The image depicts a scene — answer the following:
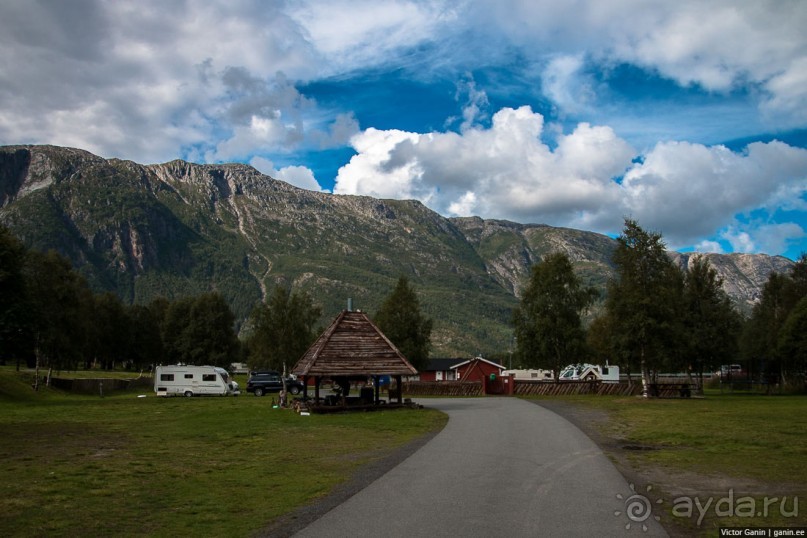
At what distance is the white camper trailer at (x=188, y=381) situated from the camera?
52.2 metres

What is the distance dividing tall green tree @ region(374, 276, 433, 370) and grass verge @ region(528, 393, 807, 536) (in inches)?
1423

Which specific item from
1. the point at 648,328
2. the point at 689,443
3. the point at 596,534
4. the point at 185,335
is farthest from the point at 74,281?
the point at 596,534

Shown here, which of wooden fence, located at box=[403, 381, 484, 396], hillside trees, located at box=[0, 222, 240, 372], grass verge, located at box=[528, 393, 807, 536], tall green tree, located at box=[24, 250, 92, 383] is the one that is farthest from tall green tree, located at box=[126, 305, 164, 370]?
grass verge, located at box=[528, 393, 807, 536]

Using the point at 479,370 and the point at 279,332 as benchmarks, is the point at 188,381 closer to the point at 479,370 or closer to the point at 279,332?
the point at 279,332

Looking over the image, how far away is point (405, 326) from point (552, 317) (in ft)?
49.5

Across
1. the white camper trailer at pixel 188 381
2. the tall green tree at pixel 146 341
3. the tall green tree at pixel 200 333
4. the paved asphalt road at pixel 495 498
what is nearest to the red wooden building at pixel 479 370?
the tall green tree at pixel 200 333

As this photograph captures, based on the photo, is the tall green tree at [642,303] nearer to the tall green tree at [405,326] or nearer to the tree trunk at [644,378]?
the tree trunk at [644,378]

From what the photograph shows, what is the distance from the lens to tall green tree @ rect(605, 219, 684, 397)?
159 feet

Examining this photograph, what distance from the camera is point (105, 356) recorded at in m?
105

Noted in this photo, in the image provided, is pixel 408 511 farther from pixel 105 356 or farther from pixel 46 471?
pixel 105 356

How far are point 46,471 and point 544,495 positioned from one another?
11.6m

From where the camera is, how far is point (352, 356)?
35.3m

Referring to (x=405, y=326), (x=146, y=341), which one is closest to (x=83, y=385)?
(x=405, y=326)
